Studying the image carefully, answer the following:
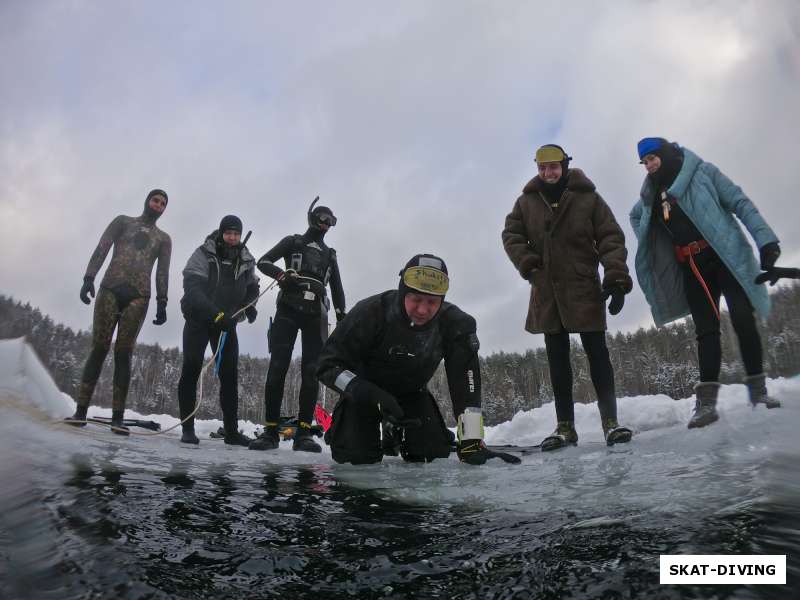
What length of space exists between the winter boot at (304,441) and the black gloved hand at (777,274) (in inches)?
138

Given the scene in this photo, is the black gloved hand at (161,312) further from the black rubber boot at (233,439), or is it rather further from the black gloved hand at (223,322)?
the black rubber boot at (233,439)

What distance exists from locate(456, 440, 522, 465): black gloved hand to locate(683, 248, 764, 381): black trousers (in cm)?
137

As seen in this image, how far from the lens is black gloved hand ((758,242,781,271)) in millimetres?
2871

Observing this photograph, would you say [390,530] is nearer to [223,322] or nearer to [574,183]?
[574,183]

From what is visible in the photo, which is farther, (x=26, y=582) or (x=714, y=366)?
(x=714, y=366)

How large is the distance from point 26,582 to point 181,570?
0.30 meters

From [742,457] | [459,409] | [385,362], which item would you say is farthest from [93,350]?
[742,457]

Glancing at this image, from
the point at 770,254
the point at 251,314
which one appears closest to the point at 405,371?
the point at 770,254

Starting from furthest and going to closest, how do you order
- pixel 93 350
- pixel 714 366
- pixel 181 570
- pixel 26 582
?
pixel 93 350
pixel 714 366
pixel 181 570
pixel 26 582

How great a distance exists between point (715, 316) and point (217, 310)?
4.13 m

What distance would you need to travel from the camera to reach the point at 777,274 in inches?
113

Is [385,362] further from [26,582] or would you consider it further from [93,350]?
[93,350]

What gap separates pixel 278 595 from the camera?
104 centimetres

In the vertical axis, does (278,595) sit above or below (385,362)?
below
